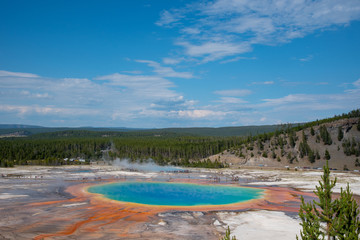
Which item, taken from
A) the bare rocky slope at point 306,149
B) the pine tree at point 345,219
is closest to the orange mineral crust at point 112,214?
the pine tree at point 345,219

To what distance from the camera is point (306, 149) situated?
3280 inches

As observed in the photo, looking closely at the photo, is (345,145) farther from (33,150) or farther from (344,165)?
(33,150)

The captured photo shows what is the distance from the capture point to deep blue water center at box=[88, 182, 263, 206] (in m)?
34.4

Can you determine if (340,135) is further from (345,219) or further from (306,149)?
(345,219)

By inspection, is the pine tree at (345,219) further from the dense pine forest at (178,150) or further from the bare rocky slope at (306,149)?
the dense pine forest at (178,150)

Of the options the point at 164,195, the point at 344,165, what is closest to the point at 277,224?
the point at 164,195

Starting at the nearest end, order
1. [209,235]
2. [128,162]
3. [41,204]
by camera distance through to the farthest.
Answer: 1. [209,235]
2. [41,204]
3. [128,162]

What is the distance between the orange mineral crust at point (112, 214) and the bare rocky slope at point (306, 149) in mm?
46626

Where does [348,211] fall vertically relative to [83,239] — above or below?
above

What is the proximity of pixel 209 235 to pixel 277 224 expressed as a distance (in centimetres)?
617

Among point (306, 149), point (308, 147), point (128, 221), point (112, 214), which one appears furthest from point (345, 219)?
point (306, 149)

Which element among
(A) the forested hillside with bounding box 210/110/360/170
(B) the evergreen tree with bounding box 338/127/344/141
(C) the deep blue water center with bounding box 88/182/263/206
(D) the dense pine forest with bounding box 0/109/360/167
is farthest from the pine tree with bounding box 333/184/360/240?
(B) the evergreen tree with bounding box 338/127/344/141

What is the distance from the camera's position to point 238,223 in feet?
75.5

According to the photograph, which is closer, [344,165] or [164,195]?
[164,195]
